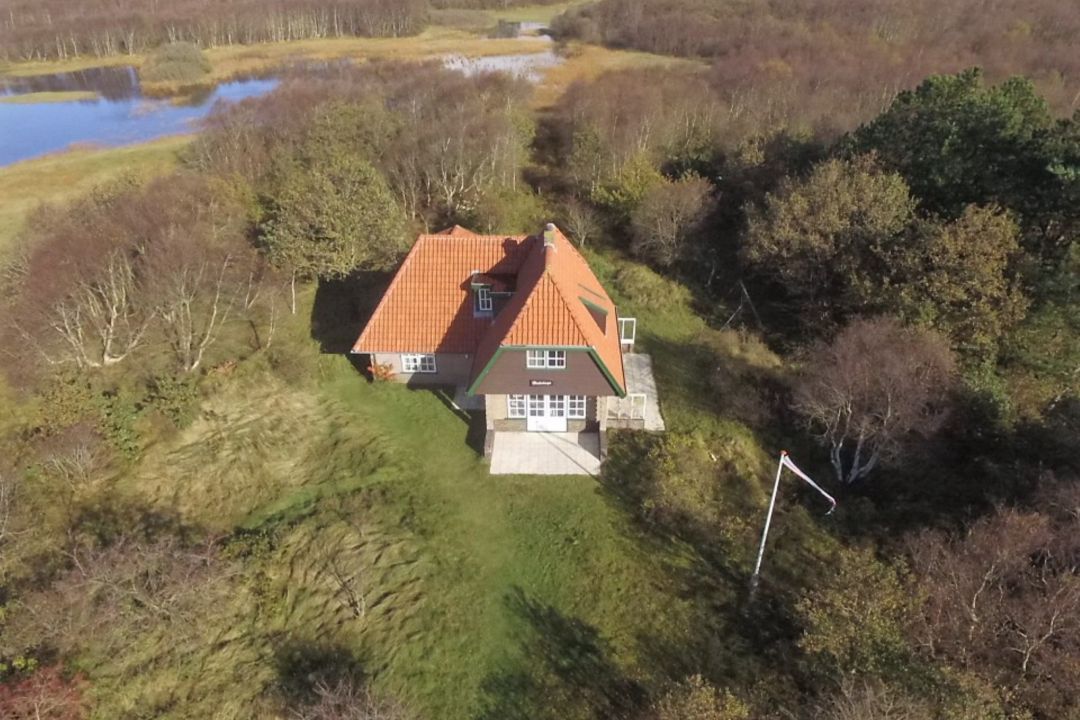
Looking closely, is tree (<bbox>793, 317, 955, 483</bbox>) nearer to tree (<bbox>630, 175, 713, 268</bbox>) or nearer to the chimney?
the chimney

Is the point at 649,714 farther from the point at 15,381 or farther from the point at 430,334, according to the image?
the point at 15,381

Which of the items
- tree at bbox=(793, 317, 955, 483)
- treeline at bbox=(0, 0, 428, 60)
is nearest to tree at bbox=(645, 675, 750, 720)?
tree at bbox=(793, 317, 955, 483)

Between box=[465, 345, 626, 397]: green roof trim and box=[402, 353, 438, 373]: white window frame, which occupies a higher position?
box=[465, 345, 626, 397]: green roof trim

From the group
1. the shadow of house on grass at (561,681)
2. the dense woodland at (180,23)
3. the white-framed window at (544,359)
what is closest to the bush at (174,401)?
the white-framed window at (544,359)

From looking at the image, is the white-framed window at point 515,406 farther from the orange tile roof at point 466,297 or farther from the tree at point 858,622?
the tree at point 858,622

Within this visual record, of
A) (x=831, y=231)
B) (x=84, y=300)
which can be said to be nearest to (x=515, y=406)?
(x=831, y=231)

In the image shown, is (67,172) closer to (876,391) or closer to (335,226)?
(335,226)

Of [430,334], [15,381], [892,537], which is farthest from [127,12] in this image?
[892,537]
